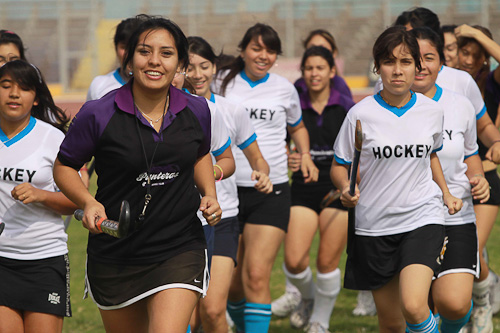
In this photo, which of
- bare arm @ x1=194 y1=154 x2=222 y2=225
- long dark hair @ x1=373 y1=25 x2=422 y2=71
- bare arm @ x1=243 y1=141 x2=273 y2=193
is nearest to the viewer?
bare arm @ x1=194 y1=154 x2=222 y2=225

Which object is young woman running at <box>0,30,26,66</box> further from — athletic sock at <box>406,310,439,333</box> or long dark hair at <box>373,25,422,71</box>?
athletic sock at <box>406,310,439,333</box>

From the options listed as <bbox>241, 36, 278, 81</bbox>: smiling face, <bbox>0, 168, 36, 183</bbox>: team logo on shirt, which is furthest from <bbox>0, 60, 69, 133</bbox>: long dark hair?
<bbox>241, 36, 278, 81</bbox>: smiling face

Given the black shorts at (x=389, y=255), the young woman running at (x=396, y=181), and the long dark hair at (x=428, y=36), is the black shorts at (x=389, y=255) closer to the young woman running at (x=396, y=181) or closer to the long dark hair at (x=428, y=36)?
the young woman running at (x=396, y=181)

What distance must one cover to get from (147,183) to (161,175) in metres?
0.07

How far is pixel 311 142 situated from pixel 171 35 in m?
3.50

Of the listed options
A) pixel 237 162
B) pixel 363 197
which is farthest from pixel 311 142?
pixel 363 197

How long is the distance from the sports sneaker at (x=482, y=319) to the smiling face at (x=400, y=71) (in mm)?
2445

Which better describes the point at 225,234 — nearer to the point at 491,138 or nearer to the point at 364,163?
the point at 364,163

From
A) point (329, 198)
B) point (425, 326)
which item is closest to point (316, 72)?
point (329, 198)

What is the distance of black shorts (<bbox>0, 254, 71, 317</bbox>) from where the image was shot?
4383 millimetres

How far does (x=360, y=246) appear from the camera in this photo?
191 inches

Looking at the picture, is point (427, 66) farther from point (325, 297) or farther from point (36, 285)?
point (36, 285)

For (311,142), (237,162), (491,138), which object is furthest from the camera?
(311,142)

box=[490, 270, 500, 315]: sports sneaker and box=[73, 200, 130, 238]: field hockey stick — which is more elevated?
box=[73, 200, 130, 238]: field hockey stick
